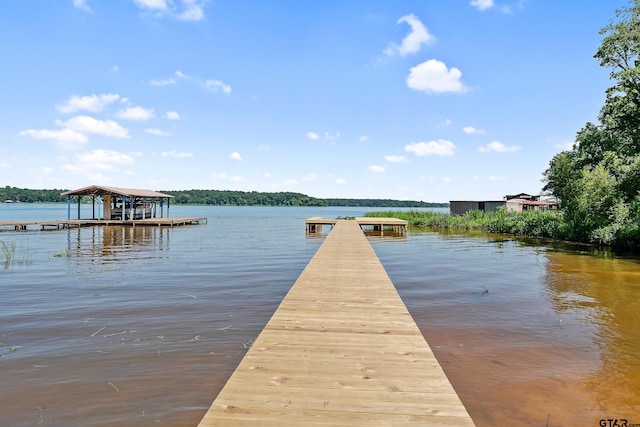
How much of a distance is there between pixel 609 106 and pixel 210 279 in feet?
74.6

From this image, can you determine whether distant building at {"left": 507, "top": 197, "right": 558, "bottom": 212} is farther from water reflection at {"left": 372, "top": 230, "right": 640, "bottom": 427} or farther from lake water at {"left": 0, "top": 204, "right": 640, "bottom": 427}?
lake water at {"left": 0, "top": 204, "right": 640, "bottom": 427}

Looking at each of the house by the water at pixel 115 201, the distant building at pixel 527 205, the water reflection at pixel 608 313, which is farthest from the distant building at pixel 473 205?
the house by the water at pixel 115 201

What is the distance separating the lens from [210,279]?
11.6m

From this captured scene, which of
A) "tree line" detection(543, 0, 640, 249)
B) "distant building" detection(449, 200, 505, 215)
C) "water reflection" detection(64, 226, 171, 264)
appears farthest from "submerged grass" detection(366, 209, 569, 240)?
"water reflection" detection(64, 226, 171, 264)

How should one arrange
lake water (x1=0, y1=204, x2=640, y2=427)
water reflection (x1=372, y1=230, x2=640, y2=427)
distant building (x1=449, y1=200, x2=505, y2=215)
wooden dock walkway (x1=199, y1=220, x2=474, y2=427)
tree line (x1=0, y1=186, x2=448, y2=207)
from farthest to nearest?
1. tree line (x1=0, y1=186, x2=448, y2=207)
2. distant building (x1=449, y1=200, x2=505, y2=215)
3. water reflection (x1=372, y1=230, x2=640, y2=427)
4. lake water (x1=0, y1=204, x2=640, y2=427)
5. wooden dock walkway (x1=199, y1=220, x2=474, y2=427)

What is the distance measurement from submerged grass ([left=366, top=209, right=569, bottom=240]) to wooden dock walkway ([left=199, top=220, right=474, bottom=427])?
2523 cm

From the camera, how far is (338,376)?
3.63 meters

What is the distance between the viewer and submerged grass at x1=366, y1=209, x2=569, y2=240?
27188 millimetres

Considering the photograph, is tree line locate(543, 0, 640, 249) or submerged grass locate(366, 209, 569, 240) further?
submerged grass locate(366, 209, 569, 240)

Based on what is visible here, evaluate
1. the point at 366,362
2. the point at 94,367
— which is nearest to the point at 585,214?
the point at 366,362

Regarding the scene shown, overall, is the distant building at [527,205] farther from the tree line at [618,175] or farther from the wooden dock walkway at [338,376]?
the wooden dock walkway at [338,376]

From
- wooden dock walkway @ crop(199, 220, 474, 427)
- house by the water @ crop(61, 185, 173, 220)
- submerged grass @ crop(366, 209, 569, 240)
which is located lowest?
wooden dock walkway @ crop(199, 220, 474, 427)

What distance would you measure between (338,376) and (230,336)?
3.43 meters

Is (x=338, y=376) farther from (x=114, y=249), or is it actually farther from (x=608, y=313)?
(x=114, y=249)
